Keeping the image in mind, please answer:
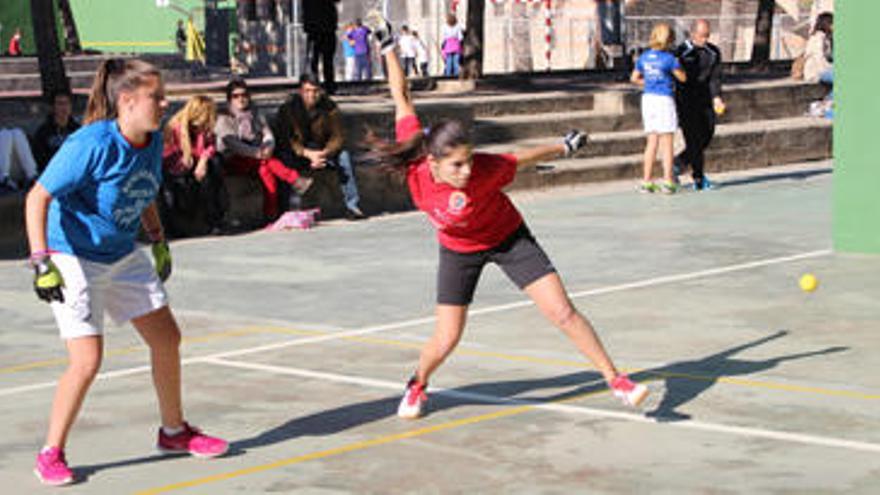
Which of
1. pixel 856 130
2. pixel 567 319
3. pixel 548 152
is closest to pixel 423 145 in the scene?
pixel 548 152

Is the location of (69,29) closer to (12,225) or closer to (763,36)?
(763,36)

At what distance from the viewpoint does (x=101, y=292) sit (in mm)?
6992

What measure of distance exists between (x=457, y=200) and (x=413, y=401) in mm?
1025

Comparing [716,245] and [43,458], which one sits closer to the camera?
[43,458]

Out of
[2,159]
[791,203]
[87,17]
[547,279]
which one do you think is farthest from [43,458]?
[87,17]

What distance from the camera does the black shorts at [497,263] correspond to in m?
7.75

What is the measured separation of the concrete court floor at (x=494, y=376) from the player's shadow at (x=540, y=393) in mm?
21

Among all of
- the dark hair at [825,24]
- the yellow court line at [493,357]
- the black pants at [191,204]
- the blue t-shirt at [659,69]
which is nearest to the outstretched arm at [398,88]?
the yellow court line at [493,357]

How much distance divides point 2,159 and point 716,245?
649 cm

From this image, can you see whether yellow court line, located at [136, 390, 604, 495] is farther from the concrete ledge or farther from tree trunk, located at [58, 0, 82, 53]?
tree trunk, located at [58, 0, 82, 53]

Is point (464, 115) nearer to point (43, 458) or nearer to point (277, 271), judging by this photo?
point (277, 271)

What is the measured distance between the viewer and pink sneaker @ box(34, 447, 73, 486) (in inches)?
271

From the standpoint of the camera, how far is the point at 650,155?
18.0 m

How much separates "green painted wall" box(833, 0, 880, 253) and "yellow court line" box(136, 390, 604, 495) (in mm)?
5525
